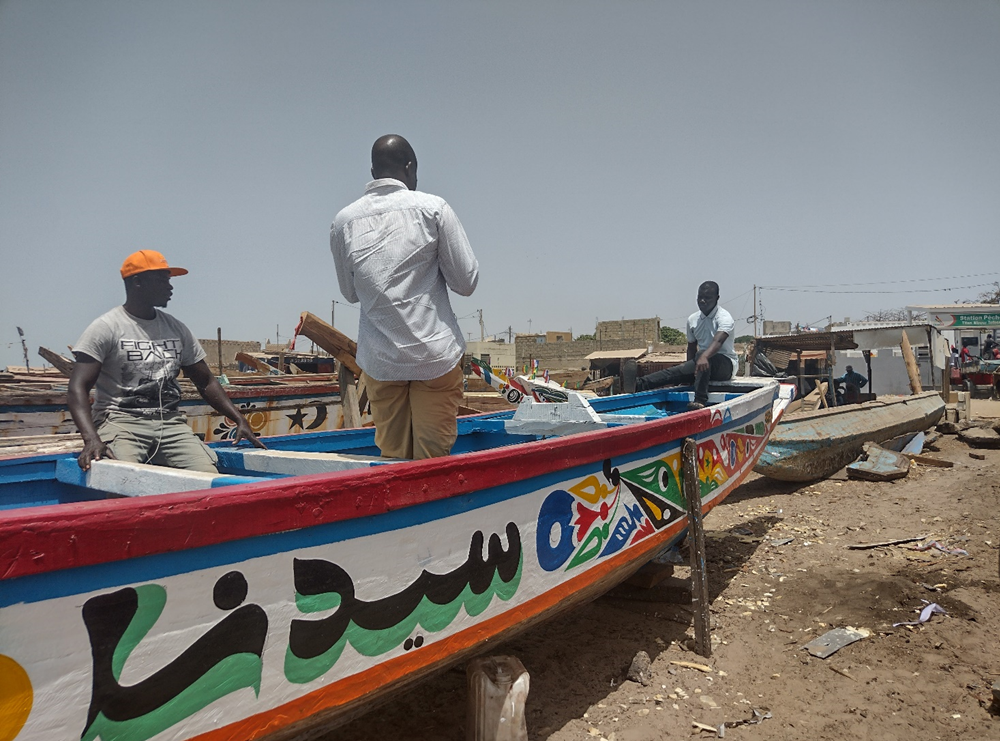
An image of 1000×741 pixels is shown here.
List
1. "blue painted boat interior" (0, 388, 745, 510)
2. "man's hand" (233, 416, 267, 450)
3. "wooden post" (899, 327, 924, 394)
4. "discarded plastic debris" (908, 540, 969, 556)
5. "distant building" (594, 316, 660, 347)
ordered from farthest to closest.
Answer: "distant building" (594, 316, 660, 347)
"wooden post" (899, 327, 924, 394)
"discarded plastic debris" (908, 540, 969, 556)
"man's hand" (233, 416, 267, 450)
"blue painted boat interior" (0, 388, 745, 510)

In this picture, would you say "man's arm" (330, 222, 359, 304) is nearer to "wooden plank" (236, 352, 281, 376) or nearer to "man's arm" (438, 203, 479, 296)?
"man's arm" (438, 203, 479, 296)

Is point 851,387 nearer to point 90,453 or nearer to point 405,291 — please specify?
Result: point 405,291

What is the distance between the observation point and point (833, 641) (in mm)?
3436

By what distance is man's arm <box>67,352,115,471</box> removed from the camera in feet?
7.52

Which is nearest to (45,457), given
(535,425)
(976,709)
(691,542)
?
(535,425)

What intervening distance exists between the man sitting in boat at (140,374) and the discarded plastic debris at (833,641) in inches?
126

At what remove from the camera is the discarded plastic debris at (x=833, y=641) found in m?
3.34

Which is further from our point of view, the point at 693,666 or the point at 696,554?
the point at 696,554

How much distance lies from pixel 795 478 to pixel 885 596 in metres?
3.58

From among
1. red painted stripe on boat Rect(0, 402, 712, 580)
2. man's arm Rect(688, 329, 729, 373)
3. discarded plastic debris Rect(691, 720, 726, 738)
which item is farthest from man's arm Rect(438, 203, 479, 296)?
man's arm Rect(688, 329, 729, 373)

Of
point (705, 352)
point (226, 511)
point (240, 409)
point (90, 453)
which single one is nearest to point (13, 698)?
point (226, 511)

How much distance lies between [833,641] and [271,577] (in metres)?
3.25

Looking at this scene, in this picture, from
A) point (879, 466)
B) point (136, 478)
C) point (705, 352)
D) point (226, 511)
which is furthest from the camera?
point (879, 466)

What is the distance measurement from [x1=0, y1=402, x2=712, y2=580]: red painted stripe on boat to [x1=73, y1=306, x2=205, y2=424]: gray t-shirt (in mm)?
1649
